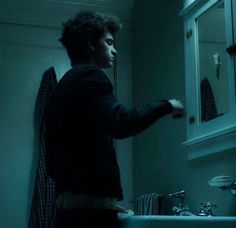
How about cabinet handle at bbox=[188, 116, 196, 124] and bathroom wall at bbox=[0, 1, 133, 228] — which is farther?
bathroom wall at bbox=[0, 1, 133, 228]

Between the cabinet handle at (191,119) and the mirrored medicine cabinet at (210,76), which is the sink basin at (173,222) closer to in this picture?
the mirrored medicine cabinet at (210,76)

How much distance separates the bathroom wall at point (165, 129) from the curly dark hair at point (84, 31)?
0.76m

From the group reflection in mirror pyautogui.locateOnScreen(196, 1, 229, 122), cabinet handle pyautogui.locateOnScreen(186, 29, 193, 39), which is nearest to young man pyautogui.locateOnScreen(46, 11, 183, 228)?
reflection in mirror pyautogui.locateOnScreen(196, 1, 229, 122)

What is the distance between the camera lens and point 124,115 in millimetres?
1250

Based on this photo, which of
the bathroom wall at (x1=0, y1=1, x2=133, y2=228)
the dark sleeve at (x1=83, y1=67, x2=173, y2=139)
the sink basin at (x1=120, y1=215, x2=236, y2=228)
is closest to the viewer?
the dark sleeve at (x1=83, y1=67, x2=173, y2=139)

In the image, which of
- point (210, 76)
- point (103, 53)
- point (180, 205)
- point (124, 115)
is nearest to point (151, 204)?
point (180, 205)

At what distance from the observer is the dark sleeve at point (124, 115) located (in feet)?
4.09

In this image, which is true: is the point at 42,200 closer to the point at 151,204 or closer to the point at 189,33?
the point at 151,204

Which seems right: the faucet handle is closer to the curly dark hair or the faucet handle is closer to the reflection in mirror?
the reflection in mirror

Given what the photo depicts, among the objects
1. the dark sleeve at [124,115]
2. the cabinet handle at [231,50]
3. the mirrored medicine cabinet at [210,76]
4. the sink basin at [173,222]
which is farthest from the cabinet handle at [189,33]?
the dark sleeve at [124,115]

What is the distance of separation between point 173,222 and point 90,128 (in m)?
0.41

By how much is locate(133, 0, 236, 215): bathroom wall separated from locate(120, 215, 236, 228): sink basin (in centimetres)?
36

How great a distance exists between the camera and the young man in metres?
1.26

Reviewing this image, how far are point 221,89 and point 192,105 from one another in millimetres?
228
